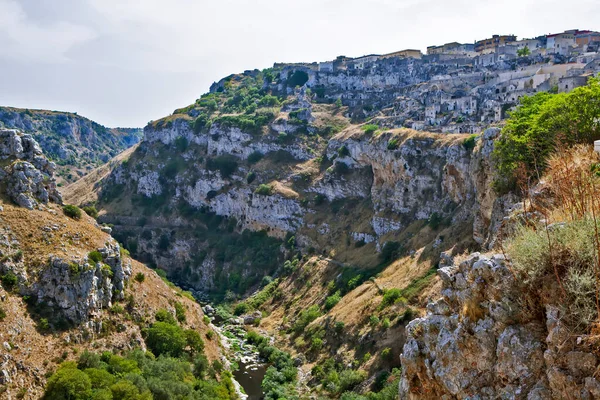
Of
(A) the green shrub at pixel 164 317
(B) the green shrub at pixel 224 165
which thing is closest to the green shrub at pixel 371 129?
(B) the green shrub at pixel 224 165

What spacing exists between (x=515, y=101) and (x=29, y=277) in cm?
6073

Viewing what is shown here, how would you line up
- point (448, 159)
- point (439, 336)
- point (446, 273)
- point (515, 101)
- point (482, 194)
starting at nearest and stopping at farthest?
1. point (439, 336)
2. point (446, 273)
3. point (482, 194)
4. point (448, 159)
5. point (515, 101)

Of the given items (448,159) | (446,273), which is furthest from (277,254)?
(446,273)

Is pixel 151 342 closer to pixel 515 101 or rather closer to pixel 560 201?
pixel 560 201

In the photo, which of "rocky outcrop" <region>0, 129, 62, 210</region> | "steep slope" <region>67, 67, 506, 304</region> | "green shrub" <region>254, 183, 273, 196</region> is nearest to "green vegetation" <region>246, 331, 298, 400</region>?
"steep slope" <region>67, 67, 506, 304</region>

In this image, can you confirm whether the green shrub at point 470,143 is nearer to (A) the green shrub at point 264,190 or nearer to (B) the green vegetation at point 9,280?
(A) the green shrub at point 264,190

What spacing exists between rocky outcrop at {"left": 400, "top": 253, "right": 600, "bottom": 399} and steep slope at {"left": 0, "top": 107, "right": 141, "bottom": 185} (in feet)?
491

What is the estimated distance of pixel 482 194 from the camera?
36125 mm

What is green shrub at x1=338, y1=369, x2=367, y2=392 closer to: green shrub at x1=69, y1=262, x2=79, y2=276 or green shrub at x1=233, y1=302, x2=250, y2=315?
green shrub at x1=69, y1=262, x2=79, y2=276

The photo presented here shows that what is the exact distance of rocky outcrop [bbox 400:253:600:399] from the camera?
823 centimetres

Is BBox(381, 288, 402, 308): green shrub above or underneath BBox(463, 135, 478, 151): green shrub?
underneath

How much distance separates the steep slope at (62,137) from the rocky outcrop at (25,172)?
4328 inches

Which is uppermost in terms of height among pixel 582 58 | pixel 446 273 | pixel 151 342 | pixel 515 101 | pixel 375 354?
pixel 582 58

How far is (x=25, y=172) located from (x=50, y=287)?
36.3 ft
